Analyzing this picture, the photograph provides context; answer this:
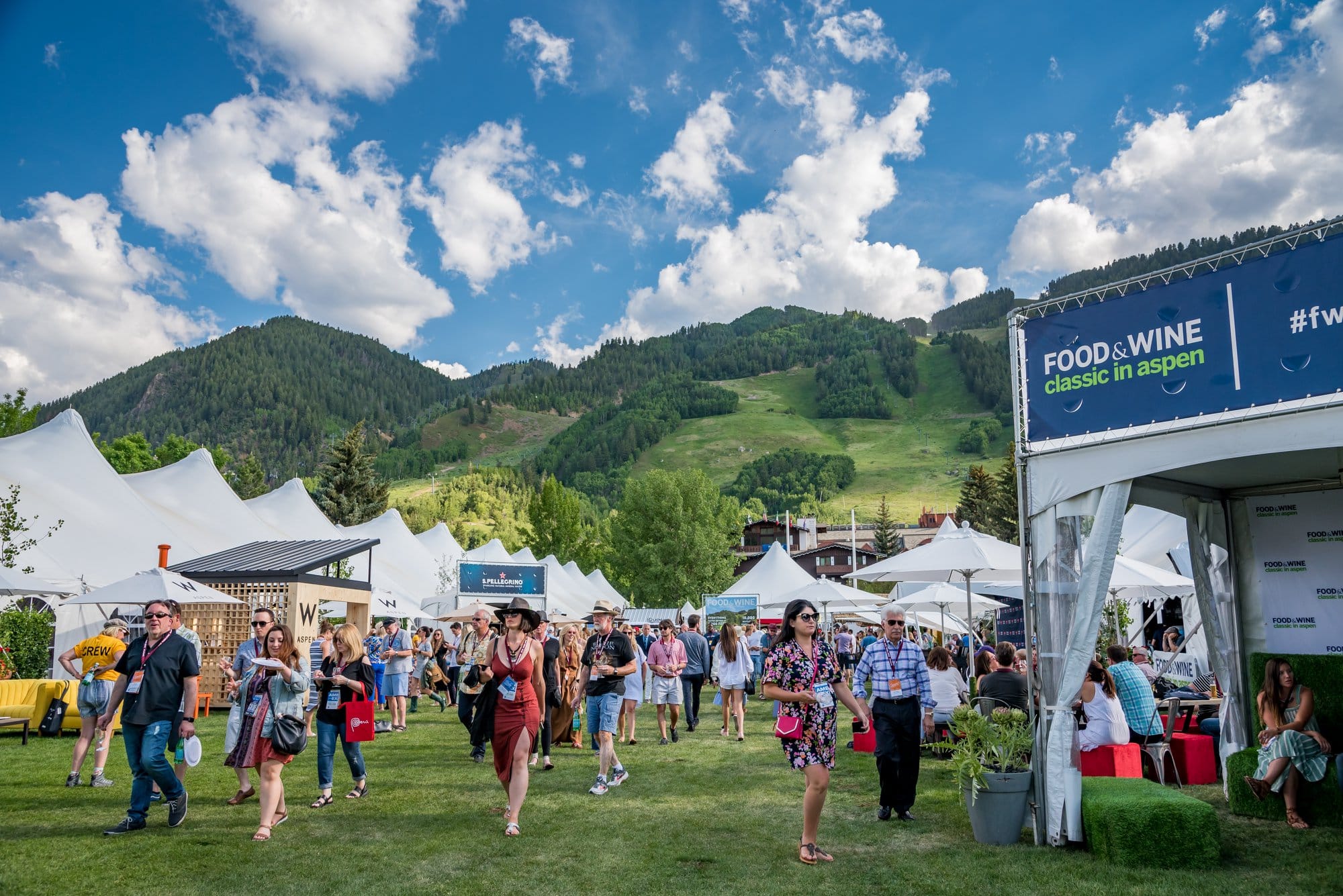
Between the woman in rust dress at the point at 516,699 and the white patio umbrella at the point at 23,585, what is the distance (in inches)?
437

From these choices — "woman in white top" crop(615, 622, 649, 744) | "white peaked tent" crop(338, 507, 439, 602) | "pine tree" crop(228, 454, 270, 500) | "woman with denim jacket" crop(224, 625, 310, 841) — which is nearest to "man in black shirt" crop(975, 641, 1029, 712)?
"woman in white top" crop(615, 622, 649, 744)

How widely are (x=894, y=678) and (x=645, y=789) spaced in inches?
113

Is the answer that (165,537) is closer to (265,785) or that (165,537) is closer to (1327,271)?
(265,785)

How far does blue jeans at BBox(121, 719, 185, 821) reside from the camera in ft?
21.4

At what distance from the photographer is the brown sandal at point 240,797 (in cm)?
783

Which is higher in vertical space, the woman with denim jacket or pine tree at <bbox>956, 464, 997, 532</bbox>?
pine tree at <bbox>956, 464, 997, 532</bbox>

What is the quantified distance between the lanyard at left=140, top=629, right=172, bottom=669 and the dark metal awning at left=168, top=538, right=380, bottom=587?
9.70 m

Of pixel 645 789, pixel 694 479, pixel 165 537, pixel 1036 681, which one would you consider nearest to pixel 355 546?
pixel 165 537

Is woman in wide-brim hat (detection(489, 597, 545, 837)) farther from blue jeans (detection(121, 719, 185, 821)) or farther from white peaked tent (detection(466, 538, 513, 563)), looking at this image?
white peaked tent (detection(466, 538, 513, 563))

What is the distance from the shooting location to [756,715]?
17828mm

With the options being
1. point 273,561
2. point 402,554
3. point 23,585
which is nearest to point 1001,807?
point 273,561

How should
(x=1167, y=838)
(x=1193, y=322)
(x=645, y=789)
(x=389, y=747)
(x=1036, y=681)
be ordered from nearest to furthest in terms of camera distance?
(x=1167, y=838), (x=1193, y=322), (x=1036, y=681), (x=645, y=789), (x=389, y=747)

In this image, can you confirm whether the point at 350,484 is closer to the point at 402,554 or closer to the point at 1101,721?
the point at 402,554

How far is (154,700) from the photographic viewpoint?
6531mm
